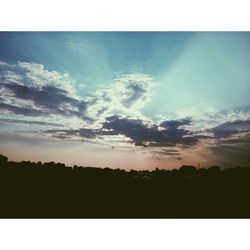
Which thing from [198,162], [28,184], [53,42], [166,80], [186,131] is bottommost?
[28,184]

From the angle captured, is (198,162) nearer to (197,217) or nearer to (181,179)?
(181,179)

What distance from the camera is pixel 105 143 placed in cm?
509

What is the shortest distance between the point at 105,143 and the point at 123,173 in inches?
22.7

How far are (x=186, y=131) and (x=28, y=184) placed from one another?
2.82 meters

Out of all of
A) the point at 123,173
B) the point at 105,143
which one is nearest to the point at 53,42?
the point at 105,143

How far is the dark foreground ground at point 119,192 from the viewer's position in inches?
181

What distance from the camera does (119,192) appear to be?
17.0 ft

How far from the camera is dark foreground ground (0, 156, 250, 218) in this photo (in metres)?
4.59

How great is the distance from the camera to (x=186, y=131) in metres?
5.00
